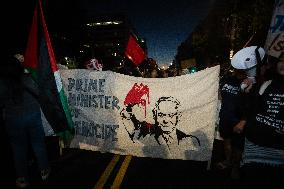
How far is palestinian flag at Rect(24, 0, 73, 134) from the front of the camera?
550cm

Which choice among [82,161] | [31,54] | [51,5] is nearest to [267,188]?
[31,54]

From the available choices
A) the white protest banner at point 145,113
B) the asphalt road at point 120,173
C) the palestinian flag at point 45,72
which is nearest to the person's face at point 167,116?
the white protest banner at point 145,113

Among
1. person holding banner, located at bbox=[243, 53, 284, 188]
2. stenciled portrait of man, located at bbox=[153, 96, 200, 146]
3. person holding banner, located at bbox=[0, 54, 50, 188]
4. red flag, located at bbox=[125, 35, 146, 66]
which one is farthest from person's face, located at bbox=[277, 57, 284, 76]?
red flag, located at bbox=[125, 35, 146, 66]

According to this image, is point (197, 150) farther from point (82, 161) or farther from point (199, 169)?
point (82, 161)

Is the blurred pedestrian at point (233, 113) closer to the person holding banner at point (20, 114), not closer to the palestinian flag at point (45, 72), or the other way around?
the palestinian flag at point (45, 72)

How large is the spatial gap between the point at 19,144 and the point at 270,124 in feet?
13.0

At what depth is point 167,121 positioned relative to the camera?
6.61 metres

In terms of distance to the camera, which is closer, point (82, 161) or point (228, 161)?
point (228, 161)

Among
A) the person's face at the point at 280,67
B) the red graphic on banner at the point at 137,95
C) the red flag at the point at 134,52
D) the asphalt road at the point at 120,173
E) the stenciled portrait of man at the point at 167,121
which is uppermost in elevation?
the red flag at the point at 134,52

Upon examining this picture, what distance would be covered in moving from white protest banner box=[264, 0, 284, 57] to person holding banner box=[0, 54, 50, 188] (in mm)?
3682

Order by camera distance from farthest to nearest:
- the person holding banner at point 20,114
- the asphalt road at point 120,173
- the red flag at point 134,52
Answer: the red flag at point 134,52
the asphalt road at point 120,173
the person holding banner at point 20,114

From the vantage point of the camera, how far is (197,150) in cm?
646

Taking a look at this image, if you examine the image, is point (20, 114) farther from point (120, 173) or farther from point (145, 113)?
point (145, 113)

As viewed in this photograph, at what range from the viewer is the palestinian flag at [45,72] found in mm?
5496
